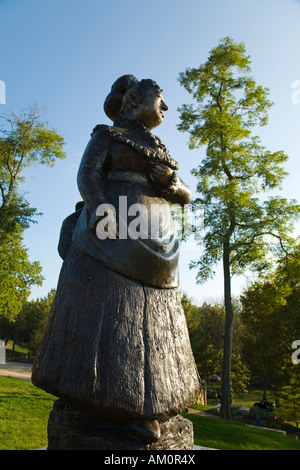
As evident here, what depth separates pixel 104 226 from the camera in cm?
242

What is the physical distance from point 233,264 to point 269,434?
647 centimetres

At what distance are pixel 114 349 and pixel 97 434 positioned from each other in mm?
497

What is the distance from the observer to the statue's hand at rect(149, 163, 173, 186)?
2.87 m

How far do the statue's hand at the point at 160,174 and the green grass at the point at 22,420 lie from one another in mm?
5629

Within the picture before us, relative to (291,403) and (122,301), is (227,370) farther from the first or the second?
(122,301)

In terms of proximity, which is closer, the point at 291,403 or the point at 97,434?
the point at 97,434

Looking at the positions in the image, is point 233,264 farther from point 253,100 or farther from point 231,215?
point 253,100

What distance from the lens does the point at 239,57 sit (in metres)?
15.5

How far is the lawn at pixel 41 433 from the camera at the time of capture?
6670 millimetres

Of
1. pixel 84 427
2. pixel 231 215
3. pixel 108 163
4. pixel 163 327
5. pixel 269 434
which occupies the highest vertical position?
pixel 231 215

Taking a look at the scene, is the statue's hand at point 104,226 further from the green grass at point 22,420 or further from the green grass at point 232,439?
the green grass at point 232,439

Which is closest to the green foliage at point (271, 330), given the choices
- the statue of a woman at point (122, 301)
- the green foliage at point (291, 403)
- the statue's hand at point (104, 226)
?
the green foliage at point (291, 403)

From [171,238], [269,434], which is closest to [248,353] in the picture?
[269,434]

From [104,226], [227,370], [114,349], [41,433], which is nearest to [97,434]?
[114,349]
